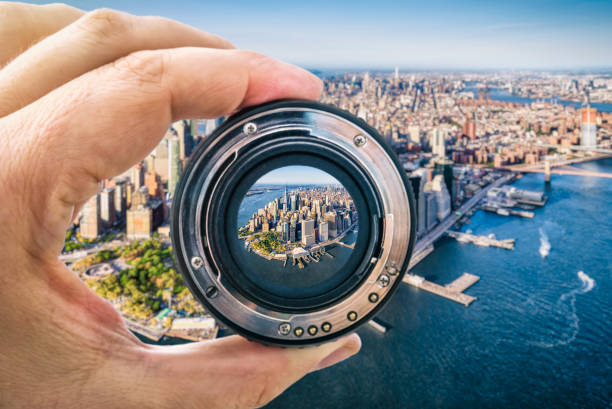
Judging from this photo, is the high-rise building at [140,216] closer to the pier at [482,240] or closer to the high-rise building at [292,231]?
the pier at [482,240]

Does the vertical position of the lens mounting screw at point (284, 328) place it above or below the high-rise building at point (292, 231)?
below

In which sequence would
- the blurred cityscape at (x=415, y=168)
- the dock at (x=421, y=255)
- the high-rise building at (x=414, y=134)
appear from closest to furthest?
the blurred cityscape at (x=415, y=168), the dock at (x=421, y=255), the high-rise building at (x=414, y=134)

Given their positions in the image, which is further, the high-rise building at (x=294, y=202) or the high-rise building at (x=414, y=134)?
the high-rise building at (x=414, y=134)

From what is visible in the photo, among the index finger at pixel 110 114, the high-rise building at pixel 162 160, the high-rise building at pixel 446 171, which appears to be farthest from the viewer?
the high-rise building at pixel 446 171

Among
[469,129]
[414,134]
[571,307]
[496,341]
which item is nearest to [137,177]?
[496,341]

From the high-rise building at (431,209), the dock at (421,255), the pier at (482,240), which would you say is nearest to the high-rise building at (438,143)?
the high-rise building at (431,209)

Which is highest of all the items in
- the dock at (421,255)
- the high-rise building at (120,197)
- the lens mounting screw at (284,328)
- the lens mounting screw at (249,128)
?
the lens mounting screw at (249,128)

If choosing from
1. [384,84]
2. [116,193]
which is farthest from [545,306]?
[384,84]

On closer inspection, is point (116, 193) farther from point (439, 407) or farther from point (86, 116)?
point (86, 116)
